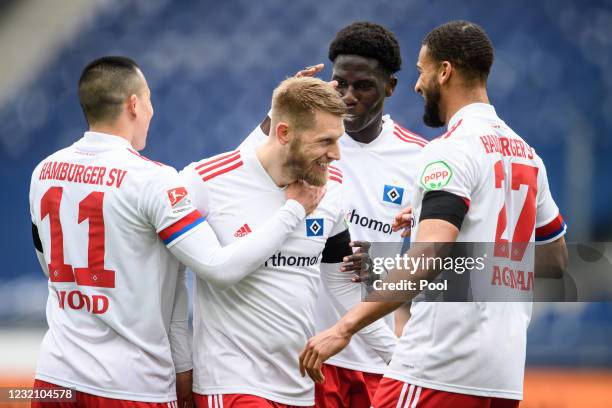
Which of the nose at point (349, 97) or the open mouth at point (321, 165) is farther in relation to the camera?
the nose at point (349, 97)

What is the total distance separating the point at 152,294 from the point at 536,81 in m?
8.93

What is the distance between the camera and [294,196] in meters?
3.50

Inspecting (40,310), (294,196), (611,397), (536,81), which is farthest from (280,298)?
(536,81)

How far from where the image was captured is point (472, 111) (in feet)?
11.5

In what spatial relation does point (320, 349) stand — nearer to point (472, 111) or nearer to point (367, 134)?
point (472, 111)

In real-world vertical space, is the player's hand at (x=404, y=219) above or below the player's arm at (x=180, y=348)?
above

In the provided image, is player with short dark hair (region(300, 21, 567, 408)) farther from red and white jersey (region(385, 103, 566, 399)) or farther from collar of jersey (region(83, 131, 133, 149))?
collar of jersey (region(83, 131, 133, 149))

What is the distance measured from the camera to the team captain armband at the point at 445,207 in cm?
320

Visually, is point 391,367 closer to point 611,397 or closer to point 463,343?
point 463,343

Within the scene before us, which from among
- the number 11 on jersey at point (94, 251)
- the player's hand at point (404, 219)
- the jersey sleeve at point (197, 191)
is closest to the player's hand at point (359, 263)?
the player's hand at point (404, 219)

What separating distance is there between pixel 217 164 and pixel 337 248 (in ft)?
2.06

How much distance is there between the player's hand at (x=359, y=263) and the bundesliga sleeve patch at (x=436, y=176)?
2.20ft

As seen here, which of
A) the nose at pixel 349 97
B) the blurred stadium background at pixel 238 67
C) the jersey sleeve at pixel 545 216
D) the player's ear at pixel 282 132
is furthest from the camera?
the blurred stadium background at pixel 238 67

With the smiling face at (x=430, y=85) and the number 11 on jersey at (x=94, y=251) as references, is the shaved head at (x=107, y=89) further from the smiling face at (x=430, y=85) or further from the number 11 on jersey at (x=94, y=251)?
the smiling face at (x=430, y=85)
